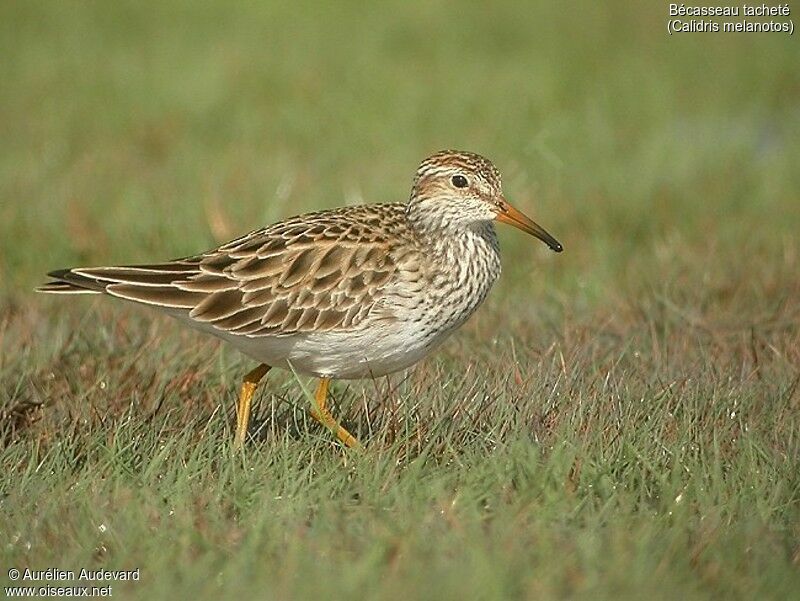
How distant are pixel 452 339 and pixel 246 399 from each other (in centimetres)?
183

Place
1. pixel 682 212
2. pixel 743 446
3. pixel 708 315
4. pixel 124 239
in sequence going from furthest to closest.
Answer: pixel 682 212 → pixel 124 239 → pixel 708 315 → pixel 743 446

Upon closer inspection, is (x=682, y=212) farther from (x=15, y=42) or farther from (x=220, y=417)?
(x=15, y=42)

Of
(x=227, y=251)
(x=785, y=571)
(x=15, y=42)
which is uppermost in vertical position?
(x=15, y=42)

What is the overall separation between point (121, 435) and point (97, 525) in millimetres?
859

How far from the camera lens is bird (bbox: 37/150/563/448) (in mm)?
6273

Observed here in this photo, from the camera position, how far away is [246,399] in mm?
6391

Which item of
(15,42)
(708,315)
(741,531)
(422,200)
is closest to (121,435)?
(422,200)

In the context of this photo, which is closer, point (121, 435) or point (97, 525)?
point (97, 525)

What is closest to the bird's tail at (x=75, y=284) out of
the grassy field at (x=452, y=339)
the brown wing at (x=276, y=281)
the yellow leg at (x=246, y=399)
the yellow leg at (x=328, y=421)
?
the brown wing at (x=276, y=281)

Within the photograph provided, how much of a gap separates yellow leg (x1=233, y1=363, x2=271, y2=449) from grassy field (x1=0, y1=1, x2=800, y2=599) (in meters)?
0.07

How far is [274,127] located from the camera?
1279 centimetres

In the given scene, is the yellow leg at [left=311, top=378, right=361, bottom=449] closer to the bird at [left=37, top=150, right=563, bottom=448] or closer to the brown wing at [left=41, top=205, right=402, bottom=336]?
the bird at [left=37, top=150, right=563, bottom=448]

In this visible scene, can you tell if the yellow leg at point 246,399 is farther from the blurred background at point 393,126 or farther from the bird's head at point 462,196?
the blurred background at point 393,126

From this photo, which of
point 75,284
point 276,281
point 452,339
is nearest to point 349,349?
point 276,281
